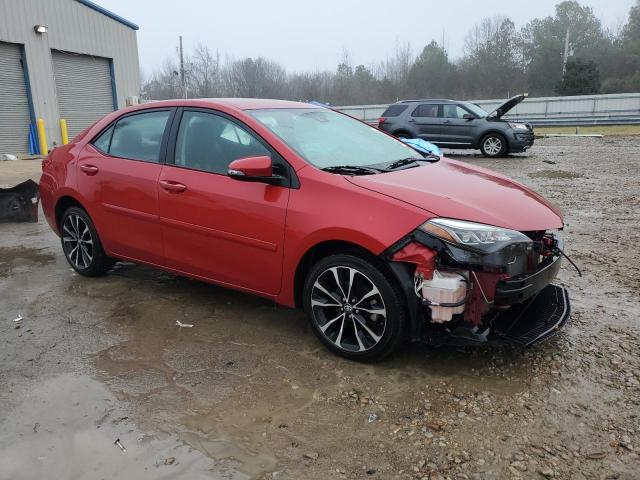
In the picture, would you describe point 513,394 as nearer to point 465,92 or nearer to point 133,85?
point 133,85

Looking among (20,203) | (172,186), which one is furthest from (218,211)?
(20,203)

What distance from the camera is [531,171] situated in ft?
39.0

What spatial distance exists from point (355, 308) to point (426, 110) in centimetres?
1358

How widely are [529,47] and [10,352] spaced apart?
61642 mm

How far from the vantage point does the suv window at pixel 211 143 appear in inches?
147

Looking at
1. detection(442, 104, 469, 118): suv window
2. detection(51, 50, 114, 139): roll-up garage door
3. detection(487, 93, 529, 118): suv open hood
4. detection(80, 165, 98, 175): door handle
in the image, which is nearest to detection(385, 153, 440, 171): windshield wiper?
detection(80, 165, 98, 175): door handle

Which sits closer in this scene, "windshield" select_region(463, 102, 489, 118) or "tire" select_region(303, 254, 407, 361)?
"tire" select_region(303, 254, 407, 361)

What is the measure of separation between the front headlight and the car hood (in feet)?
0.16

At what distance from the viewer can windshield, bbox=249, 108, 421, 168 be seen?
12.0ft

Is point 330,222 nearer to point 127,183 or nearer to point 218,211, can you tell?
point 218,211

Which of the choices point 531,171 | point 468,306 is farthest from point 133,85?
point 468,306

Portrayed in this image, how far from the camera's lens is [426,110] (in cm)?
1578

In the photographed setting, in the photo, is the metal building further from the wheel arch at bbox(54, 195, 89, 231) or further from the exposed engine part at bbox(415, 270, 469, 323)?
the exposed engine part at bbox(415, 270, 469, 323)

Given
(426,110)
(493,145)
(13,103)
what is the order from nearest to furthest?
(493,145)
(426,110)
(13,103)
